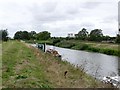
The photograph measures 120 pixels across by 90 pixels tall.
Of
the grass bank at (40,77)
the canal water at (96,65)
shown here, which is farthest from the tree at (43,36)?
the grass bank at (40,77)

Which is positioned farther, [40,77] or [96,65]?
[96,65]

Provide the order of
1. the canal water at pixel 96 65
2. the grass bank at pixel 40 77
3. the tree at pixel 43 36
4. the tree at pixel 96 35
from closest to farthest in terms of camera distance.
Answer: the grass bank at pixel 40 77 < the canal water at pixel 96 65 < the tree at pixel 96 35 < the tree at pixel 43 36

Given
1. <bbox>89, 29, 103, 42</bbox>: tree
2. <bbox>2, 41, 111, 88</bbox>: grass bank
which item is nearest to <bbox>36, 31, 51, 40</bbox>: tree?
<bbox>89, 29, 103, 42</bbox>: tree

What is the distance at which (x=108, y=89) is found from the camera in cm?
951

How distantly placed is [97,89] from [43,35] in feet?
378

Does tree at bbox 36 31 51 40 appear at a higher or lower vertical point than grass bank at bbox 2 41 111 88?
higher

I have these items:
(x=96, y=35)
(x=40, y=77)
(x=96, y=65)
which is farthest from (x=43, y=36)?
(x=40, y=77)

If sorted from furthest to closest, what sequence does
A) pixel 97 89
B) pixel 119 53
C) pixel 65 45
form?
1. pixel 65 45
2. pixel 119 53
3. pixel 97 89

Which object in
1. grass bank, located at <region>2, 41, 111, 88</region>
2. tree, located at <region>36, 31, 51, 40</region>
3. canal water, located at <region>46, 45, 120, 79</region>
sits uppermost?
tree, located at <region>36, 31, 51, 40</region>

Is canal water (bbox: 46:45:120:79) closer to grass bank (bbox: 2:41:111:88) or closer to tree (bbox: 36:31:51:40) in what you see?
grass bank (bbox: 2:41:111:88)

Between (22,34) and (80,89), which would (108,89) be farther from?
(22,34)

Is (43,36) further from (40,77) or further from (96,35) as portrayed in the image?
(40,77)

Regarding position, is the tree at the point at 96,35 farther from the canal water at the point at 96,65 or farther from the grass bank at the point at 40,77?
the grass bank at the point at 40,77

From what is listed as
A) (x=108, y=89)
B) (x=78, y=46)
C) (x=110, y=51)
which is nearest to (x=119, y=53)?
(x=110, y=51)
